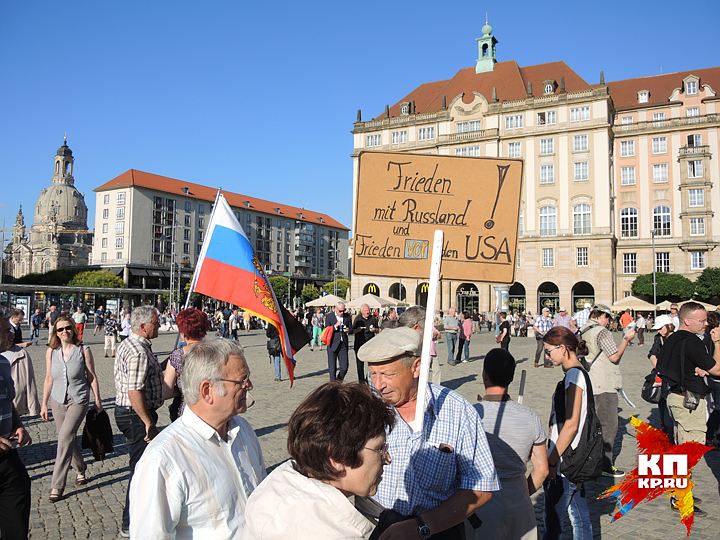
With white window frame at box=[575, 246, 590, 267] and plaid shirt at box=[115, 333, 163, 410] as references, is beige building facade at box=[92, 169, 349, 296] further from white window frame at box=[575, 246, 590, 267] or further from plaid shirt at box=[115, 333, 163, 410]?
plaid shirt at box=[115, 333, 163, 410]

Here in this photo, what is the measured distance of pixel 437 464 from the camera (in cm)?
262

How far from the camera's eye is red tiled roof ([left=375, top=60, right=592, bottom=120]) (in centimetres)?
5884

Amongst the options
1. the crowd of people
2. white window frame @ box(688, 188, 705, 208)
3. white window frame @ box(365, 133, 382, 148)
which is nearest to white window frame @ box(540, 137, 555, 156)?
white window frame @ box(688, 188, 705, 208)

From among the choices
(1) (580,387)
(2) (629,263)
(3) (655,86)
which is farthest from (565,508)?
(3) (655,86)

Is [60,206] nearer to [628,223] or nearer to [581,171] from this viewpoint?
[581,171]

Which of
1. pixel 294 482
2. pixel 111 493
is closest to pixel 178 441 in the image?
pixel 294 482

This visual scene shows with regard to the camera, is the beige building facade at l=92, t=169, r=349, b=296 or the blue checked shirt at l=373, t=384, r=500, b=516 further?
the beige building facade at l=92, t=169, r=349, b=296

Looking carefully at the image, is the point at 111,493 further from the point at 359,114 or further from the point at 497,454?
the point at 359,114

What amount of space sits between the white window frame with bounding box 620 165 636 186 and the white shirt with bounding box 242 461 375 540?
6121cm

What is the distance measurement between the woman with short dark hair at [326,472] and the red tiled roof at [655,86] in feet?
214

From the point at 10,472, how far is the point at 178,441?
2155 millimetres

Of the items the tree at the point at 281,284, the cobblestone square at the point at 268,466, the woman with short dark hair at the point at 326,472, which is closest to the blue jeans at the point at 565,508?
the cobblestone square at the point at 268,466

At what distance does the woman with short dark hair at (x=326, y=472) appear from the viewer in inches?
69.6

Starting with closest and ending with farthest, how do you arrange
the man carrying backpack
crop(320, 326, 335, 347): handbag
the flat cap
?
the flat cap → the man carrying backpack → crop(320, 326, 335, 347): handbag
